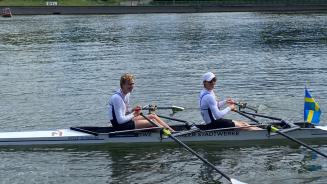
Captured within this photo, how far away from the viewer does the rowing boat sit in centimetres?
1741

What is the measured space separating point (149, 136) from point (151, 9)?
353 ft

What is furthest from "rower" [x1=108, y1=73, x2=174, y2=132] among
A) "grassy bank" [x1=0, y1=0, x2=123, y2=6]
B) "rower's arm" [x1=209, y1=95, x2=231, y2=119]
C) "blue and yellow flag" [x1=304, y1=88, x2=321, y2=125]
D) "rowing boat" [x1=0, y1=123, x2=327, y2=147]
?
"grassy bank" [x1=0, y1=0, x2=123, y2=6]

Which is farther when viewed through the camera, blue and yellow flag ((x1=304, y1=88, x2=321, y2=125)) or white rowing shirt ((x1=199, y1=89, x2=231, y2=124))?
blue and yellow flag ((x1=304, y1=88, x2=321, y2=125))

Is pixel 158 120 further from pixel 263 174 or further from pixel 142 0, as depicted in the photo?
pixel 142 0

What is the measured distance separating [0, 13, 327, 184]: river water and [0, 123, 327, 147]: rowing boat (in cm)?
28

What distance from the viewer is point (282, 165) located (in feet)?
52.9

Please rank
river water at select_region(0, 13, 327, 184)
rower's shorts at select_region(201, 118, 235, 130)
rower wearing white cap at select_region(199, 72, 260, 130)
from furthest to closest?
1. rower's shorts at select_region(201, 118, 235, 130)
2. rower wearing white cap at select_region(199, 72, 260, 130)
3. river water at select_region(0, 13, 327, 184)

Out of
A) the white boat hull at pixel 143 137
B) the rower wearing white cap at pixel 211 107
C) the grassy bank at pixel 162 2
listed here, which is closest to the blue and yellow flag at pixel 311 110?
the white boat hull at pixel 143 137

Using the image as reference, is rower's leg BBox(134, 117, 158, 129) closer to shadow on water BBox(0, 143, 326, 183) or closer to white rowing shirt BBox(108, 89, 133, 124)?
white rowing shirt BBox(108, 89, 133, 124)

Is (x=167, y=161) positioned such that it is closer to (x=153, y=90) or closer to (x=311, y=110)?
(x=311, y=110)

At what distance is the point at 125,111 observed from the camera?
56.0ft

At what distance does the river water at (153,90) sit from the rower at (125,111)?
2.61ft

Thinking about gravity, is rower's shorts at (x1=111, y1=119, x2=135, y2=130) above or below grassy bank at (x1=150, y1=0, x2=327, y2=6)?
below

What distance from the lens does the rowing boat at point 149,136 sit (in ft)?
57.1
